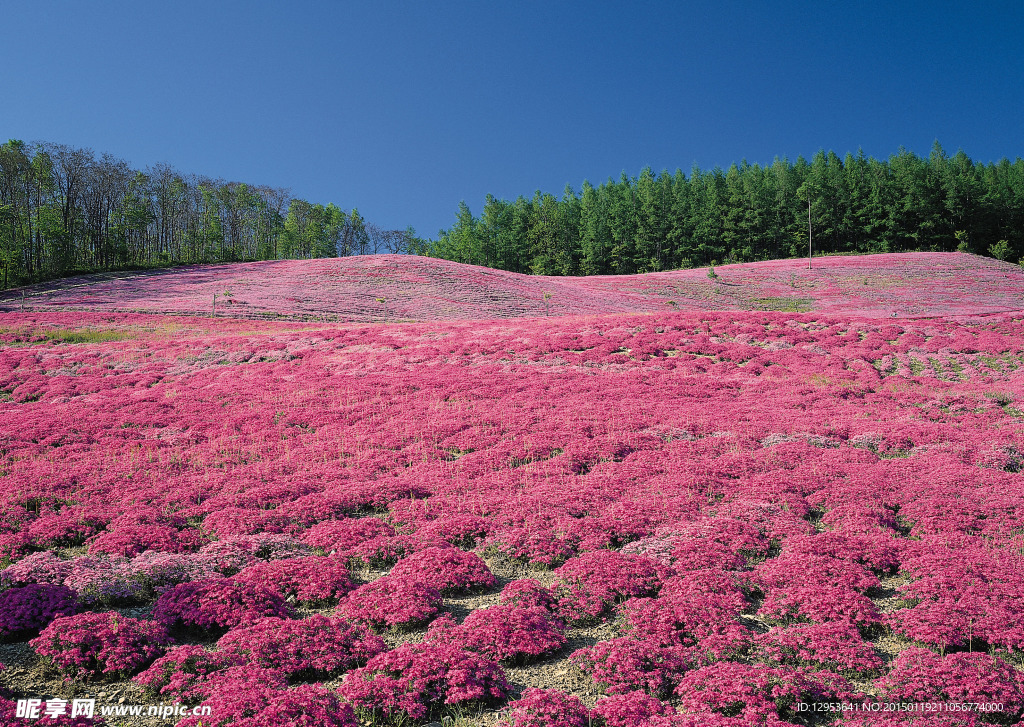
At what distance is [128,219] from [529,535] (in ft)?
321

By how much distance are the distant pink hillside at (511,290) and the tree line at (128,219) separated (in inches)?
342

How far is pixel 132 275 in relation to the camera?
68312 millimetres

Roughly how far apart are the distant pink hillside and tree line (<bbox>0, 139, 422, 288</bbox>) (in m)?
8.69

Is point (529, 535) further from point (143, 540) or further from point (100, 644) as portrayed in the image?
point (143, 540)

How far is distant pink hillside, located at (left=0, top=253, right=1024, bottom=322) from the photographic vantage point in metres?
48.4

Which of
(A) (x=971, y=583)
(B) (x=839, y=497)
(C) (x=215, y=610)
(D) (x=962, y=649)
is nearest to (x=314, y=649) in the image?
(C) (x=215, y=610)

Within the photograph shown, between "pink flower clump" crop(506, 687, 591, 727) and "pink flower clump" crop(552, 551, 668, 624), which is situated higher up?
"pink flower clump" crop(506, 687, 591, 727)

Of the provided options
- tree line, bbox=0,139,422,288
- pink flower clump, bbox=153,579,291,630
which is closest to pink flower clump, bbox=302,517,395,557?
pink flower clump, bbox=153,579,291,630

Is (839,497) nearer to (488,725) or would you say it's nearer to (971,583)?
(971,583)

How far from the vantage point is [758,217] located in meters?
100

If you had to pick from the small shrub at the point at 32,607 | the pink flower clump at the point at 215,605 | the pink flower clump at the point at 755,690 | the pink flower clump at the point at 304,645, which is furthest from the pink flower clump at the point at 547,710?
the small shrub at the point at 32,607

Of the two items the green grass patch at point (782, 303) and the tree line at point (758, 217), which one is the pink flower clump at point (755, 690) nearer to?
the green grass patch at point (782, 303)

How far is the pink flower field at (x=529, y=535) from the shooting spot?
220 inches

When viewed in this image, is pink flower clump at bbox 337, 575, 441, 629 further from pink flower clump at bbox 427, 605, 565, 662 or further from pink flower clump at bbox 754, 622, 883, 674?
pink flower clump at bbox 754, 622, 883, 674
